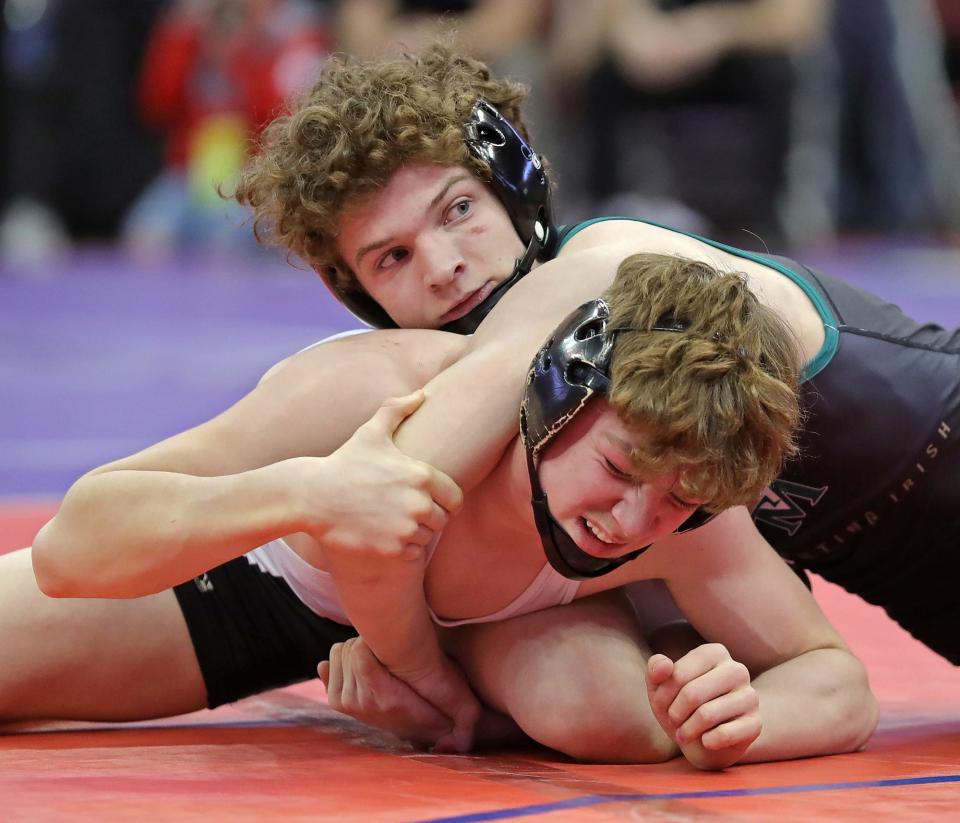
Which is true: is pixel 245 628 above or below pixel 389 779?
above

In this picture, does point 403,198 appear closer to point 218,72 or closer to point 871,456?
point 871,456

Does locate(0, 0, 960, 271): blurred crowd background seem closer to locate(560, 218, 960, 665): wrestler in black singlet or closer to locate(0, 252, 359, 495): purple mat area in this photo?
locate(0, 252, 359, 495): purple mat area

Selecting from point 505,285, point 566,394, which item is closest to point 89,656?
point 505,285

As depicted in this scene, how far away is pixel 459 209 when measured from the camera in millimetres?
3189

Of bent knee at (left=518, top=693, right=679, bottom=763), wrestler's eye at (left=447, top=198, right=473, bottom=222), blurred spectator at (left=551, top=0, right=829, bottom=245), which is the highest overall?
blurred spectator at (left=551, top=0, right=829, bottom=245)

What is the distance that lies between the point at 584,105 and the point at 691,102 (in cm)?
96

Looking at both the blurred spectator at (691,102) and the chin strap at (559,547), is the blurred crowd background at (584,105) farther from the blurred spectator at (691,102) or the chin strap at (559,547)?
the chin strap at (559,547)

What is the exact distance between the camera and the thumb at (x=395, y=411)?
2.66 m

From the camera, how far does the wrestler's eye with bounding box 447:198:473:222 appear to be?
318cm

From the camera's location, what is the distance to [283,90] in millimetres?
11617

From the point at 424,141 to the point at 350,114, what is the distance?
6.4 inches

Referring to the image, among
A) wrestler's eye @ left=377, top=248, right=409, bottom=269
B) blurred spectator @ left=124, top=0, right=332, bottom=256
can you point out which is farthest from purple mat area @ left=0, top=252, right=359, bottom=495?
wrestler's eye @ left=377, top=248, right=409, bottom=269

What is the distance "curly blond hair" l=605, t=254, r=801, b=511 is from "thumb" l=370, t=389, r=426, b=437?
339 mm

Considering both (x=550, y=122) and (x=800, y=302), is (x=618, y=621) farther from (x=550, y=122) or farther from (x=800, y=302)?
(x=550, y=122)
